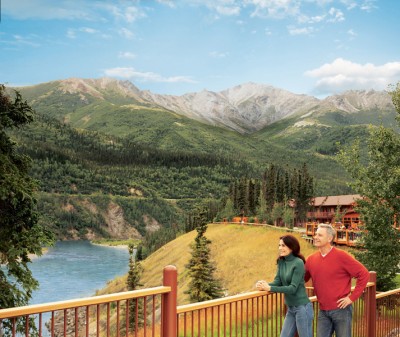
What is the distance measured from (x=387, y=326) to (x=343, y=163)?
8.97 m

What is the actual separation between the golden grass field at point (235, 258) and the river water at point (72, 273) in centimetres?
682

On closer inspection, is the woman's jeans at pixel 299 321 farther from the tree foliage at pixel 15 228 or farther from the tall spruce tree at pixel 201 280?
the tall spruce tree at pixel 201 280

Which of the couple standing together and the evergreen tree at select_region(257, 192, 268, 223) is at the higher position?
the couple standing together

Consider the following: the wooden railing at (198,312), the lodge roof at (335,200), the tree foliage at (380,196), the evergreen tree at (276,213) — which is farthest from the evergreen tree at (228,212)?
the wooden railing at (198,312)

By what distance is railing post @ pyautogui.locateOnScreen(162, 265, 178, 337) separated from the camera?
5660mm

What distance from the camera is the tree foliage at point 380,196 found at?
57.6 ft

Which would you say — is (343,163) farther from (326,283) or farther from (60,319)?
(60,319)

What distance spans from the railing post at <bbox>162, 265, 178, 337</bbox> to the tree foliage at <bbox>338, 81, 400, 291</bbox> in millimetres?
13240

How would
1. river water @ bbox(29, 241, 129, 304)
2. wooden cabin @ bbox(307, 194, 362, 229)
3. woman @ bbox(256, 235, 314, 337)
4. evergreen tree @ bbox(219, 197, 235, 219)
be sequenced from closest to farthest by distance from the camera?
woman @ bbox(256, 235, 314, 337) < river water @ bbox(29, 241, 129, 304) < wooden cabin @ bbox(307, 194, 362, 229) < evergreen tree @ bbox(219, 197, 235, 219)

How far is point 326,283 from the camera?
6.73 meters

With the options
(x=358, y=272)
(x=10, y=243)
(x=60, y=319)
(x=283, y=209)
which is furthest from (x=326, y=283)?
(x=283, y=209)

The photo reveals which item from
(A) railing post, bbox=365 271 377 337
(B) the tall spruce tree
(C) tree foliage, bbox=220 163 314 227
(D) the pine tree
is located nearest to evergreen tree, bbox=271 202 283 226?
(C) tree foliage, bbox=220 163 314 227

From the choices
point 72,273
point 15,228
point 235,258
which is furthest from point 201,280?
point 72,273

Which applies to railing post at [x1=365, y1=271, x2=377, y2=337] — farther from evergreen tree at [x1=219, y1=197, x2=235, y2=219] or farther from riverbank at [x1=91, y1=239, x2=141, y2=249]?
riverbank at [x1=91, y1=239, x2=141, y2=249]
